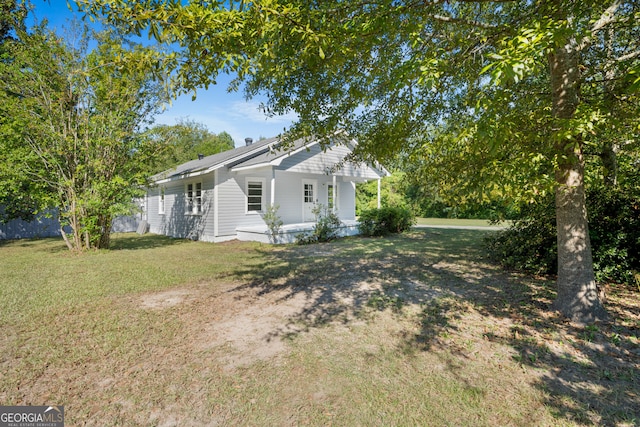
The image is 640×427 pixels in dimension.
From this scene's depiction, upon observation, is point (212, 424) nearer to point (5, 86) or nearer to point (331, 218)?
point (331, 218)

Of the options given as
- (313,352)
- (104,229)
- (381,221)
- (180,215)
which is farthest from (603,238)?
(180,215)

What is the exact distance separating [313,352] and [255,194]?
38.7 feet

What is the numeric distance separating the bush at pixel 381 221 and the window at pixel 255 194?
15.8ft

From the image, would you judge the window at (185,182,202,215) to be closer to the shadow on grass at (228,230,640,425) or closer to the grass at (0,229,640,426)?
the shadow on grass at (228,230,640,425)

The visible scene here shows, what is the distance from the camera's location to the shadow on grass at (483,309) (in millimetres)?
2755

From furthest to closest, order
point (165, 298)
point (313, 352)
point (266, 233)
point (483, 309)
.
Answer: point (266, 233) → point (165, 298) → point (483, 309) → point (313, 352)

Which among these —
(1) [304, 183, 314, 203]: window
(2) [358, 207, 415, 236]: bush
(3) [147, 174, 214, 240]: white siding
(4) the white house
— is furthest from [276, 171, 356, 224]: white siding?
(3) [147, 174, 214, 240]: white siding

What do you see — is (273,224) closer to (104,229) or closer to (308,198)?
(308,198)

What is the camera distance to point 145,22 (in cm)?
257

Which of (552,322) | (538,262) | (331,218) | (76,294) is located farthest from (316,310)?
(331,218)

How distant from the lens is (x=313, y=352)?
346cm

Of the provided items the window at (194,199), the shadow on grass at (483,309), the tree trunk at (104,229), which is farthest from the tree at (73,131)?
the shadow on grass at (483,309)

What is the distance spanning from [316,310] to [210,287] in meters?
2.47

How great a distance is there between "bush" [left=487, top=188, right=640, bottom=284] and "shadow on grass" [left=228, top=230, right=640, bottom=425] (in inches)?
25.7
